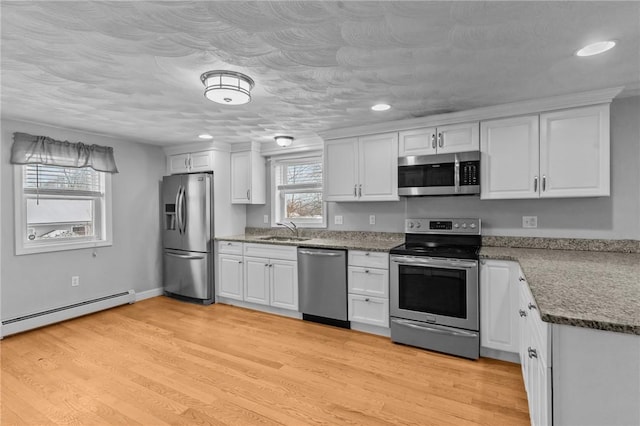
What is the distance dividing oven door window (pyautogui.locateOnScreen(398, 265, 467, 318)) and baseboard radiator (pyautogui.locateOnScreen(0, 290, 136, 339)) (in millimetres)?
3630

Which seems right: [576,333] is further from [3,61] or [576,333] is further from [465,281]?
[3,61]

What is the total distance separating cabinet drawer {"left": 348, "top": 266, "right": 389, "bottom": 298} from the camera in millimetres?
3221

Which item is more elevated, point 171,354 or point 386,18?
point 386,18

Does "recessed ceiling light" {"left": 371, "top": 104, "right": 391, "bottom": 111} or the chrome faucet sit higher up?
"recessed ceiling light" {"left": 371, "top": 104, "right": 391, "bottom": 111}

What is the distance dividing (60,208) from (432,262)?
420 cm

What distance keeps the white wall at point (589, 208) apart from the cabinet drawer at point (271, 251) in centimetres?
153

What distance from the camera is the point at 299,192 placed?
4.57m

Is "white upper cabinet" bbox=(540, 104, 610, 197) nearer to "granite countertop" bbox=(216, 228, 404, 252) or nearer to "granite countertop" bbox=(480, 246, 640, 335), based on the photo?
A: "granite countertop" bbox=(480, 246, 640, 335)

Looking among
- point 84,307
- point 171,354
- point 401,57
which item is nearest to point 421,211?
point 401,57

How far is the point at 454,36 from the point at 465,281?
Result: 193cm

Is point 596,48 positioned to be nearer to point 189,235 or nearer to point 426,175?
point 426,175

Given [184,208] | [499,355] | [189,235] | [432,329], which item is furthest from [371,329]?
[184,208]

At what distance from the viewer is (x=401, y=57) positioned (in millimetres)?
2010

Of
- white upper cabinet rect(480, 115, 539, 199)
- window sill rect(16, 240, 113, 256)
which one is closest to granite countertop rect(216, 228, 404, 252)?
white upper cabinet rect(480, 115, 539, 199)
